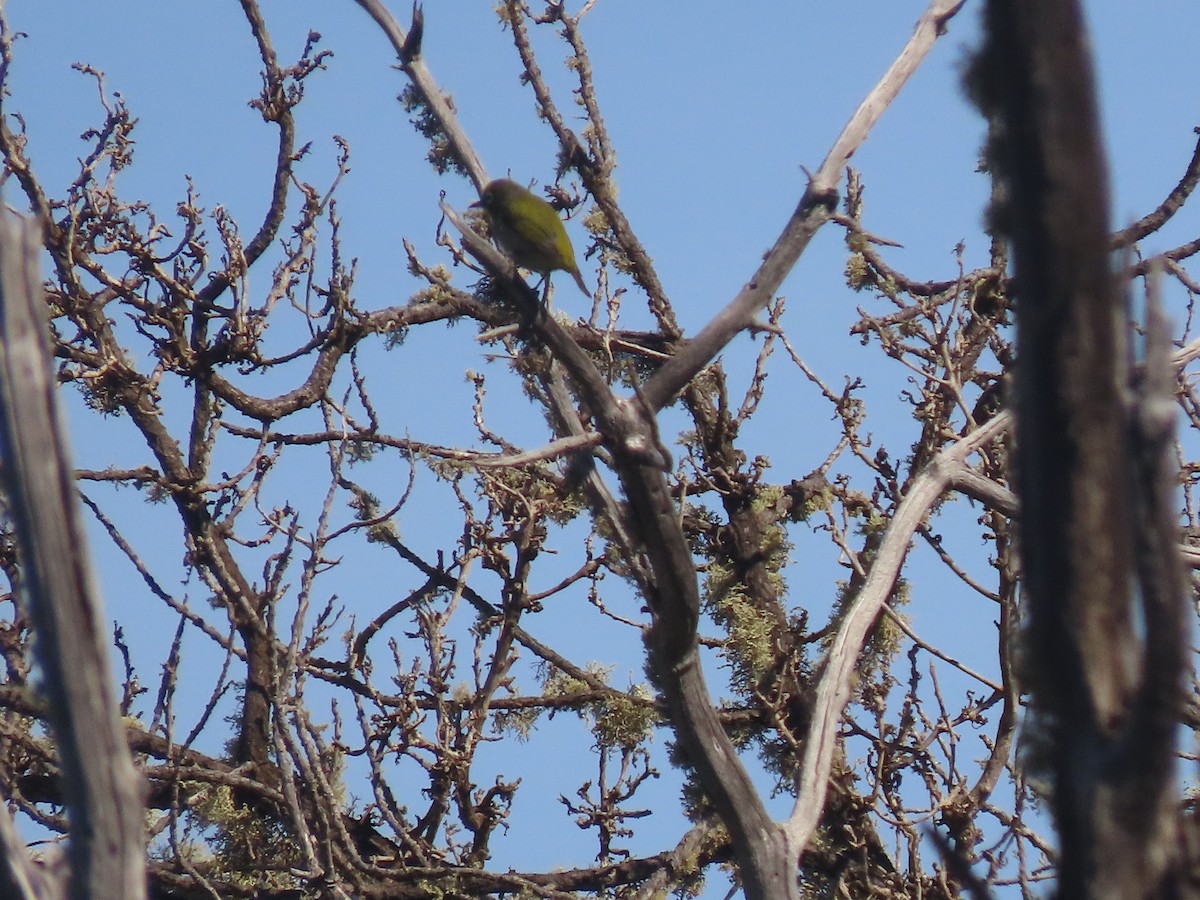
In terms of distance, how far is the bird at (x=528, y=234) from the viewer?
4.37 meters

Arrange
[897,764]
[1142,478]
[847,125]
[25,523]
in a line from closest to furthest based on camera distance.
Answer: [1142,478] < [25,523] < [847,125] < [897,764]

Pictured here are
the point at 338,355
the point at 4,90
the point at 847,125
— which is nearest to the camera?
the point at 847,125

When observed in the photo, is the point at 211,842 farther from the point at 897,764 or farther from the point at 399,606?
the point at 897,764

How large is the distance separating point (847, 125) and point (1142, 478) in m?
2.52

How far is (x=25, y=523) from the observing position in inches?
74.0

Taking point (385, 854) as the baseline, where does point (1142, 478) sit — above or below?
below

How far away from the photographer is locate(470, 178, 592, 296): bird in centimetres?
437

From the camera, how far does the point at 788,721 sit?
213 inches

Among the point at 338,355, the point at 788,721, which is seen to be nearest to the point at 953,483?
the point at 788,721

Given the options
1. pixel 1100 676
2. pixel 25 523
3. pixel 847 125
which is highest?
pixel 847 125

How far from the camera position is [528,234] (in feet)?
14.5

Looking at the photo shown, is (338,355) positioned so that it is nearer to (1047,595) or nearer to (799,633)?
(799,633)

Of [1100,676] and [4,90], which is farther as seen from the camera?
[4,90]

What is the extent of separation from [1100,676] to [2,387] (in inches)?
60.1
